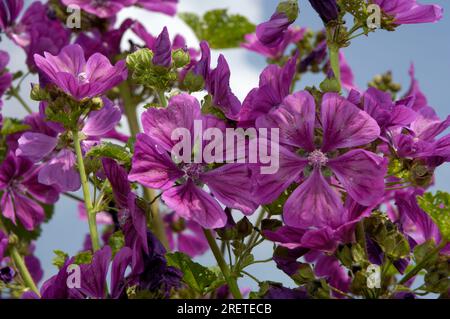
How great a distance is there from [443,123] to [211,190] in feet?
1.63

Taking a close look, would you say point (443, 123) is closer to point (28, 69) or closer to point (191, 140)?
point (191, 140)

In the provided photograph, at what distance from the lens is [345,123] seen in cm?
140

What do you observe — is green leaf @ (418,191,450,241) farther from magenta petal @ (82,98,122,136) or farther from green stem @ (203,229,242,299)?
magenta petal @ (82,98,122,136)

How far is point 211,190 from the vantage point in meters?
1.47

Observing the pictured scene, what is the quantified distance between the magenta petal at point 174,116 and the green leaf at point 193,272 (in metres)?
0.27

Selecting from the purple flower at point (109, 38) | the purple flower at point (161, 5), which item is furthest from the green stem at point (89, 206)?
the purple flower at point (161, 5)

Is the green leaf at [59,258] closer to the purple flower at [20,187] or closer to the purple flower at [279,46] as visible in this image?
the purple flower at [20,187]

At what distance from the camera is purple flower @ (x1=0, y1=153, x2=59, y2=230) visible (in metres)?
2.39

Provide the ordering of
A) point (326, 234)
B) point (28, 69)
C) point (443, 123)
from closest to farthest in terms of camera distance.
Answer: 1. point (326, 234)
2. point (443, 123)
3. point (28, 69)

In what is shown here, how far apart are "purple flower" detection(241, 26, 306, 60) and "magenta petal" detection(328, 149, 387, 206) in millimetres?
1488

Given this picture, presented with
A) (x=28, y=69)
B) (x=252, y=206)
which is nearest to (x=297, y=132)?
(x=252, y=206)

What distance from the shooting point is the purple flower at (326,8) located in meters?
1.60
